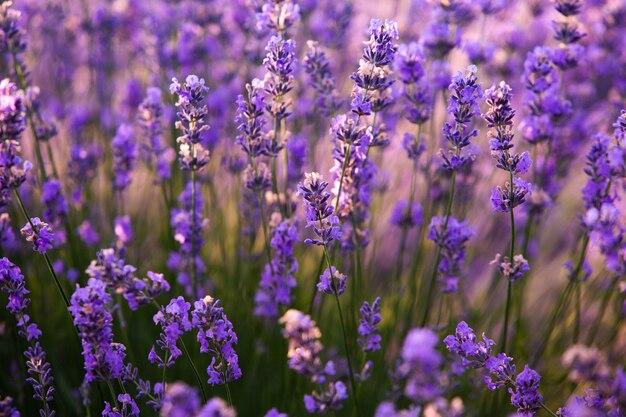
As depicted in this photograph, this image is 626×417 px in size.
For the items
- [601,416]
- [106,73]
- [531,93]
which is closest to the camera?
[601,416]

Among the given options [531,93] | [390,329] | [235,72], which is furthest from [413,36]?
[390,329]

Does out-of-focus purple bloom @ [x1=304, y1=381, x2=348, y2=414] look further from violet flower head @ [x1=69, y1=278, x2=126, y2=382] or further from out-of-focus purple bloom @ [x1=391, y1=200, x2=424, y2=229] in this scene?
out-of-focus purple bloom @ [x1=391, y1=200, x2=424, y2=229]

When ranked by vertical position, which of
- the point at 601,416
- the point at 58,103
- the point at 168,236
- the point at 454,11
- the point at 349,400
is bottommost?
the point at 601,416

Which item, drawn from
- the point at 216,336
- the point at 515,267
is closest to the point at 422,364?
the point at 216,336

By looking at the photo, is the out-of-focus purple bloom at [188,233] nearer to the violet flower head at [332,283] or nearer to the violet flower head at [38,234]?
the violet flower head at [38,234]

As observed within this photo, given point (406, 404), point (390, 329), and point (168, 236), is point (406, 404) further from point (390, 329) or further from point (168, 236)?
point (168, 236)

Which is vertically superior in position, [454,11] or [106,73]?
[106,73]

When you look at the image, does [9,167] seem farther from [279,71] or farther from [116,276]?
[279,71]

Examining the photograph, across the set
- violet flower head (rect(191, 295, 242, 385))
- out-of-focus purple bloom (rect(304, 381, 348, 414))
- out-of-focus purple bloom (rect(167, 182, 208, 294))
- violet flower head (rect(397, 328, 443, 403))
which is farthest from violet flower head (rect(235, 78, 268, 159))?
violet flower head (rect(397, 328, 443, 403))
